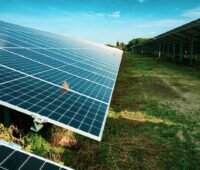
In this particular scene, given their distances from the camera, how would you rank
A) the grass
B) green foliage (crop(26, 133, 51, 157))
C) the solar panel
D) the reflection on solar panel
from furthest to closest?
the grass → green foliage (crop(26, 133, 51, 157)) → the solar panel → the reflection on solar panel

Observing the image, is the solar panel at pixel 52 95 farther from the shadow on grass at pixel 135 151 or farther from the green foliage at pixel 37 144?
the shadow on grass at pixel 135 151

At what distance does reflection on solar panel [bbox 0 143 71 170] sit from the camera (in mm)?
3377

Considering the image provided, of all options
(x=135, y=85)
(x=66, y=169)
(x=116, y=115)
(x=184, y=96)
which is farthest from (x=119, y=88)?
(x=66, y=169)

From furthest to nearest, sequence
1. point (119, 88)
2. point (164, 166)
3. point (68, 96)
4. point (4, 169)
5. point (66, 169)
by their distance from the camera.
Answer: point (119, 88)
point (164, 166)
point (68, 96)
point (66, 169)
point (4, 169)

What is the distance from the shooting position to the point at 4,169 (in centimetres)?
320

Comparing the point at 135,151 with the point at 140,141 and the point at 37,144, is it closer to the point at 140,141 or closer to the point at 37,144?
the point at 140,141

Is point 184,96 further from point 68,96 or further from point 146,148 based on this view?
point 68,96

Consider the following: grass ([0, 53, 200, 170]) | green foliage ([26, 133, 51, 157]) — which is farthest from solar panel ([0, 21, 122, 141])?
green foliage ([26, 133, 51, 157])

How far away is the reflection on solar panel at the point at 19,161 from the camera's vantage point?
11.1ft

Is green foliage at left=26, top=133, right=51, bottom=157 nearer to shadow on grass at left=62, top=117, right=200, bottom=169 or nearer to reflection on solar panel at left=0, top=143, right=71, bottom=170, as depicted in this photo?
shadow on grass at left=62, top=117, right=200, bottom=169

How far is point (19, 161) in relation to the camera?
3.56 m

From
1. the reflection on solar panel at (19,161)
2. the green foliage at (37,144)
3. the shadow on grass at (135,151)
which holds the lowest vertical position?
the shadow on grass at (135,151)

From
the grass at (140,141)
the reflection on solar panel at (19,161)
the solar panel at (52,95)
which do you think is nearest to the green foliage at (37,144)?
the grass at (140,141)

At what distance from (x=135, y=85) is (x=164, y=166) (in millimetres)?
13532
